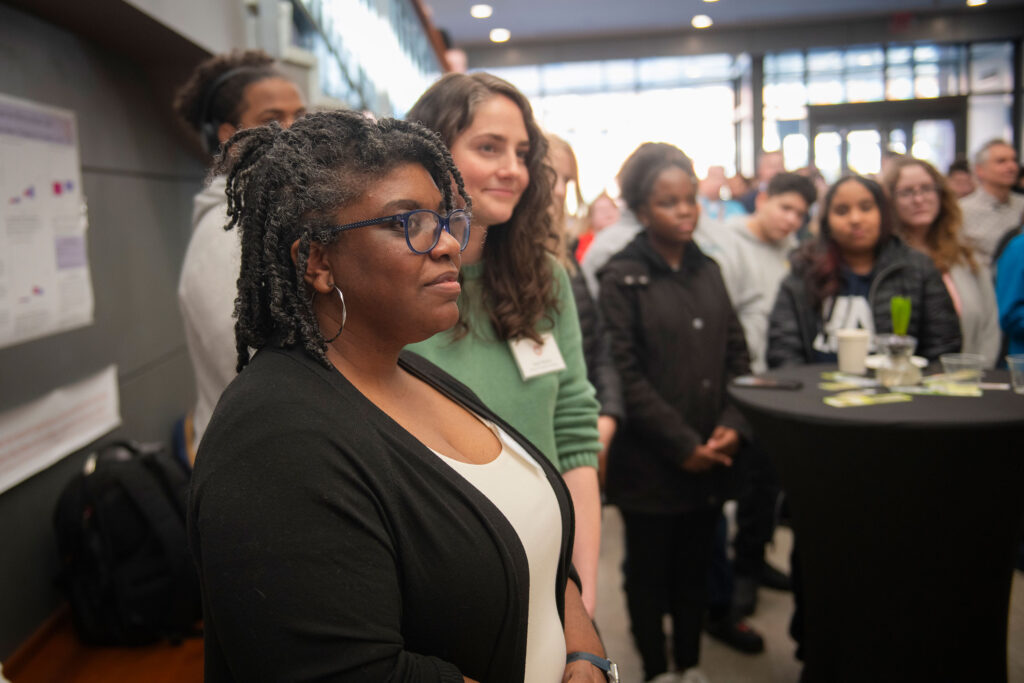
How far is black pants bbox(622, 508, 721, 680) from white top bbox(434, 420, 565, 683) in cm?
136

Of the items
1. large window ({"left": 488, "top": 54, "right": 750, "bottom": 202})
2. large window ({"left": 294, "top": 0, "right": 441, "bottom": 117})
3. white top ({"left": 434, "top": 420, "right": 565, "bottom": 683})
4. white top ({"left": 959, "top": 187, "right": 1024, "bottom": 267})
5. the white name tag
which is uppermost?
large window ({"left": 488, "top": 54, "right": 750, "bottom": 202})

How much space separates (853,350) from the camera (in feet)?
7.98

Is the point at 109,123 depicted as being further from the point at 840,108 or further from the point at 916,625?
the point at 840,108

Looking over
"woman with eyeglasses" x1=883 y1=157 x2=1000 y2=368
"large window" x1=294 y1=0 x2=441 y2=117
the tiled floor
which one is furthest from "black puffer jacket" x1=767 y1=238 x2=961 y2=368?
"large window" x1=294 y1=0 x2=441 y2=117

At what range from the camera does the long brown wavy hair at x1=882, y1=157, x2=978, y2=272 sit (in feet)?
11.2

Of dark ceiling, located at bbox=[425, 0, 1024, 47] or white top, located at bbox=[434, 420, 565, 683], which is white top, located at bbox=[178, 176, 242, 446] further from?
dark ceiling, located at bbox=[425, 0, 1024, 47]

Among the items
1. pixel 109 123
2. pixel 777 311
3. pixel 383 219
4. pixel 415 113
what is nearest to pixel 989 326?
pixel 777 311

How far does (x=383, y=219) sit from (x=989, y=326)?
337cm

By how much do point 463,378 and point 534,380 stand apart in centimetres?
15

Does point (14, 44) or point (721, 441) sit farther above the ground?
point (14, 44)

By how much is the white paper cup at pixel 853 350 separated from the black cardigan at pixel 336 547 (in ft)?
6.10

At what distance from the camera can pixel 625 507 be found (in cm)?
243

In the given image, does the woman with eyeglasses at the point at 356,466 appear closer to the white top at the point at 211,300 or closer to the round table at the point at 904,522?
the white top at the point at 211,300

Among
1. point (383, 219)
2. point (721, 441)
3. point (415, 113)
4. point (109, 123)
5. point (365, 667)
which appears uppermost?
point (109, 123)
